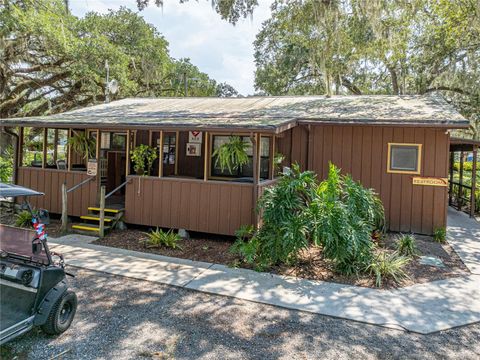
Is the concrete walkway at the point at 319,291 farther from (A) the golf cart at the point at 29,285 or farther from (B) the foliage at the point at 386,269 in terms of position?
(A) the golf cart at the point at 29,285

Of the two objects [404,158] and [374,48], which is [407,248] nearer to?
[404,158]

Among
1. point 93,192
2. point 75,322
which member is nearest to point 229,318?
point 75,322

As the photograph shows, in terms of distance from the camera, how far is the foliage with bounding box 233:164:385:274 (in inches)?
208

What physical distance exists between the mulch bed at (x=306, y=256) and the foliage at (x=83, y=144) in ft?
7.76

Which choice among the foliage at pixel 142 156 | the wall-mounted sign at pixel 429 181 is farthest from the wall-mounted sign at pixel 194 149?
the wall-mounted sign at pixel 429 181

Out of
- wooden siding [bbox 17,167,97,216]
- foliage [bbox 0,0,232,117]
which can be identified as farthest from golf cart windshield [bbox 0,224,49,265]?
foliage [bbox 0,0,232,117]

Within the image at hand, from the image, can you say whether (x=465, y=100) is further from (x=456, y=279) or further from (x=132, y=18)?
(x=132, y=18)

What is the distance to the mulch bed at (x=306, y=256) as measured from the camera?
5383 millimetres

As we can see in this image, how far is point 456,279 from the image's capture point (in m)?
5.40

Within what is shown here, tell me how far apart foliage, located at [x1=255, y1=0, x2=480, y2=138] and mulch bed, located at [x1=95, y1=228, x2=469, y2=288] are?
543 cm

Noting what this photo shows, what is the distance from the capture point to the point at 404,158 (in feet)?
25.8

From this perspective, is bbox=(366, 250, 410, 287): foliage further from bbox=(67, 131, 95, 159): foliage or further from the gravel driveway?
bbox=(67, 131, 95, 159): foliage

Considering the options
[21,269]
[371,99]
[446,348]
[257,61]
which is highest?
[257,61]

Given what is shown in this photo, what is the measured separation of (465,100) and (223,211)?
46.3ft
